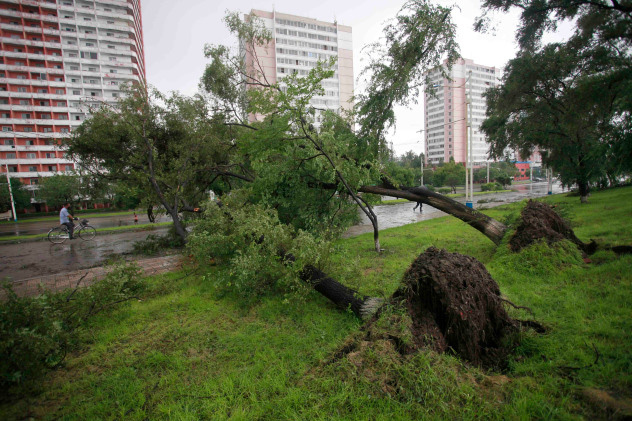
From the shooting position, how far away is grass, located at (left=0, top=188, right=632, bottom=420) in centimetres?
245

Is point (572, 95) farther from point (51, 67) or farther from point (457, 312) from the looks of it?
point (51, 67)

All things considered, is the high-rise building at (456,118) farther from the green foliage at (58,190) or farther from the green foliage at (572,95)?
the green foliage at (58,190)

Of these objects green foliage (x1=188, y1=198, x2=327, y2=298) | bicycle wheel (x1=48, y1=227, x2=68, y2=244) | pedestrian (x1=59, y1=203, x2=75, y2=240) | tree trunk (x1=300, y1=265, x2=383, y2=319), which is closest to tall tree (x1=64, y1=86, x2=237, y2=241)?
green foliage (x1=188, y1=198, x2=327, y2=298)

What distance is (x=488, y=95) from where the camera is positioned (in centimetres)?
1820

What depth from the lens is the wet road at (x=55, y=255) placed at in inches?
336

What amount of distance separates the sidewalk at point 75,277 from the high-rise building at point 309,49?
187 feet

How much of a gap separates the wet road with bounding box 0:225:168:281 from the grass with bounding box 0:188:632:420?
569 centimetres

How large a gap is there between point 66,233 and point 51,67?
177ft

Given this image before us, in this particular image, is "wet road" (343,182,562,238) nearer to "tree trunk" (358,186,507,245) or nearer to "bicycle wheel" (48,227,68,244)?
"tree trunk" (358,186,507,245)

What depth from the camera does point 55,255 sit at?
→ 10789 millimetres

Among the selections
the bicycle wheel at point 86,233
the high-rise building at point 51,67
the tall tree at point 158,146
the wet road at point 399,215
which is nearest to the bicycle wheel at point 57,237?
the bicycle wheel at point 86,233

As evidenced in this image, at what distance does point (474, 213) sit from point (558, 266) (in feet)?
8.33

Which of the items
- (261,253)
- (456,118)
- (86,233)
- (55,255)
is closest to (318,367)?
(261,253)

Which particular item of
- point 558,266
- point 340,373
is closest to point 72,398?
point 340,373
